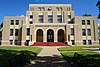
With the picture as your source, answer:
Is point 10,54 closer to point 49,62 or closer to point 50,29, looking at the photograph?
point 49,62

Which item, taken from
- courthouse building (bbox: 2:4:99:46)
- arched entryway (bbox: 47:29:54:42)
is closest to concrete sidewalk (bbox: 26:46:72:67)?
courthouse building (bbox: 2:4:99:46)

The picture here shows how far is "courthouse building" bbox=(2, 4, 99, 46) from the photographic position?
4762 centimetres

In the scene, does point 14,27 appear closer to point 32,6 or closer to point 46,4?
point 32,6

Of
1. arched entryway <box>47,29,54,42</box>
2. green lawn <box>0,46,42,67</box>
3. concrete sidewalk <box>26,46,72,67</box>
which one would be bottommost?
concrete sidewalk <box>26,46,72,67</box>

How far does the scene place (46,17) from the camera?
180 feet

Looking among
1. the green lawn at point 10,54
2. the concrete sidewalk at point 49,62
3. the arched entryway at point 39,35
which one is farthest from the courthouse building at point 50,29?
the concrete sidewalk at point 49,62

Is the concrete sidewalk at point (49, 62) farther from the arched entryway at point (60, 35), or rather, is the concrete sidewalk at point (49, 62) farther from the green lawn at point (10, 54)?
the arched entryway at point (60, 35)

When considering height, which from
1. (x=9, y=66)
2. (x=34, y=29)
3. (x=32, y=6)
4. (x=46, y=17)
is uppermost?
(x=32, y=6)

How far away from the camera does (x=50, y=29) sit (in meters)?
48.8

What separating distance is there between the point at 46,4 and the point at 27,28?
1539cm

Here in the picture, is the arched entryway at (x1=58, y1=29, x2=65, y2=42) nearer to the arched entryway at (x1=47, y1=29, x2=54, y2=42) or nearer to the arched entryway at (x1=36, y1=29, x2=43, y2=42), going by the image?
the arched entryway at (x1=47, y1=29, x2=54, y2=42)

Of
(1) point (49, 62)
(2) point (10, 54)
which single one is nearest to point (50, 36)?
(2) point (10, 54)

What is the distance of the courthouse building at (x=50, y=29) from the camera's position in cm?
4762

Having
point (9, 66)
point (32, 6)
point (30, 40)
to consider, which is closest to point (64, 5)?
point (32, 6)
